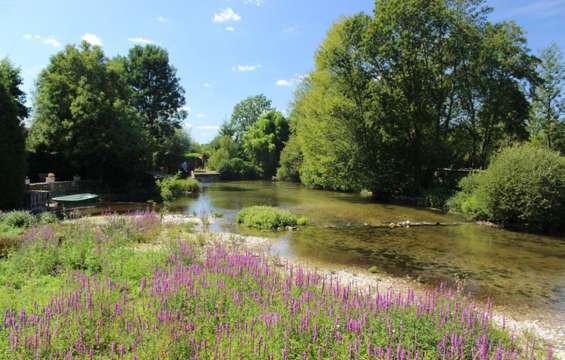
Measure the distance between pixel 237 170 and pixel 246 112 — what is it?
1277 inches

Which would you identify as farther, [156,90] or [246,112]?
[246,112]

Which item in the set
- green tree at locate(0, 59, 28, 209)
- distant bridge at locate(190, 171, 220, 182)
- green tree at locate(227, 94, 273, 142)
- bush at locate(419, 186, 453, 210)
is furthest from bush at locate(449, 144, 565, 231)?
green tree at locate(227, 94, 273, 142)

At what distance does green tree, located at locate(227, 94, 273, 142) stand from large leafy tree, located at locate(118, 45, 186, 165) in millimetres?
38509

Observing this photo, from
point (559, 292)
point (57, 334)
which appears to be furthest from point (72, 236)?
point (559, 292)

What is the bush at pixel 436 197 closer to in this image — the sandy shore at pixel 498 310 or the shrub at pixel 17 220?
the sandy shore at pixel 498 310

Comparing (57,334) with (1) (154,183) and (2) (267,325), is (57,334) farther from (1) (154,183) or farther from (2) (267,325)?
(1) (154,183)

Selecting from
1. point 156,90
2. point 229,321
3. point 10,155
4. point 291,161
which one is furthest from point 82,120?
point 291,161

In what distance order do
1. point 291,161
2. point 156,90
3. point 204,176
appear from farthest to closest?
point 204,176 < point 291,161 < point 156,90

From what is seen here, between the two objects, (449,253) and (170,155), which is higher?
(170,155)

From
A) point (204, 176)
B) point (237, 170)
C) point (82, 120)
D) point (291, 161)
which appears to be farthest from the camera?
point (237, 170)

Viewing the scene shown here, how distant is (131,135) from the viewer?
105 ft

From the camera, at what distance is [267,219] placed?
18.6 metres

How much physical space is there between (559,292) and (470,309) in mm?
6298

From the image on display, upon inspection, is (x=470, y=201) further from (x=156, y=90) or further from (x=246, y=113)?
(x=246, y=113)
